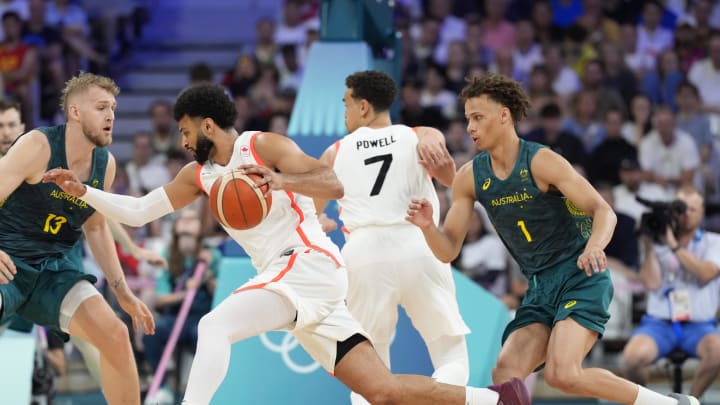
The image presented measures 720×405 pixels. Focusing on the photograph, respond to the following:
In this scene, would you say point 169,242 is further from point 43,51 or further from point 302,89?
point 43,51

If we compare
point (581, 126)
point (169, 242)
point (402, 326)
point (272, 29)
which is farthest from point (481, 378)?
point (272, 29)

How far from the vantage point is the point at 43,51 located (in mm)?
14242

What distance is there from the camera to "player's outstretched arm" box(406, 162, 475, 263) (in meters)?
6.22

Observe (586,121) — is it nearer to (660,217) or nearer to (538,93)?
(538,93)

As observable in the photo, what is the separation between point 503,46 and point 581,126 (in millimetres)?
1889

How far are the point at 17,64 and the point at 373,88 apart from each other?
784 centimetres

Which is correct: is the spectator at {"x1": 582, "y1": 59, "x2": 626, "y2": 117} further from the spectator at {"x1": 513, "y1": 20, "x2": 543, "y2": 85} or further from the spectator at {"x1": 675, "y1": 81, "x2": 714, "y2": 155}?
the spectator at {"x1": 513, "y1": 20, "x2": 543, "y2": 85}

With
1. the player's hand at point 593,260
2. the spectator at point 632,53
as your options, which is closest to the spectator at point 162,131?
the spectator at point 632,53

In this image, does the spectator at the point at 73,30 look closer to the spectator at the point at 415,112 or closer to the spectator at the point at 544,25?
the spectator at the point at 415,112

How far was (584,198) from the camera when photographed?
6.11m

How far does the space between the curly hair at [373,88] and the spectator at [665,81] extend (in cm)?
636

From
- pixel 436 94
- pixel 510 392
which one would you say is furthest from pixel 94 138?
pixel 436 94

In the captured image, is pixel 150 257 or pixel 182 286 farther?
pixel 182 286

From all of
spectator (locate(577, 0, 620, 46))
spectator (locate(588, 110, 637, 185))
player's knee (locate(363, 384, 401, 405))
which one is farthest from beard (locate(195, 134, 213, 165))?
spectator (locate(577, 0, 620, 46))
